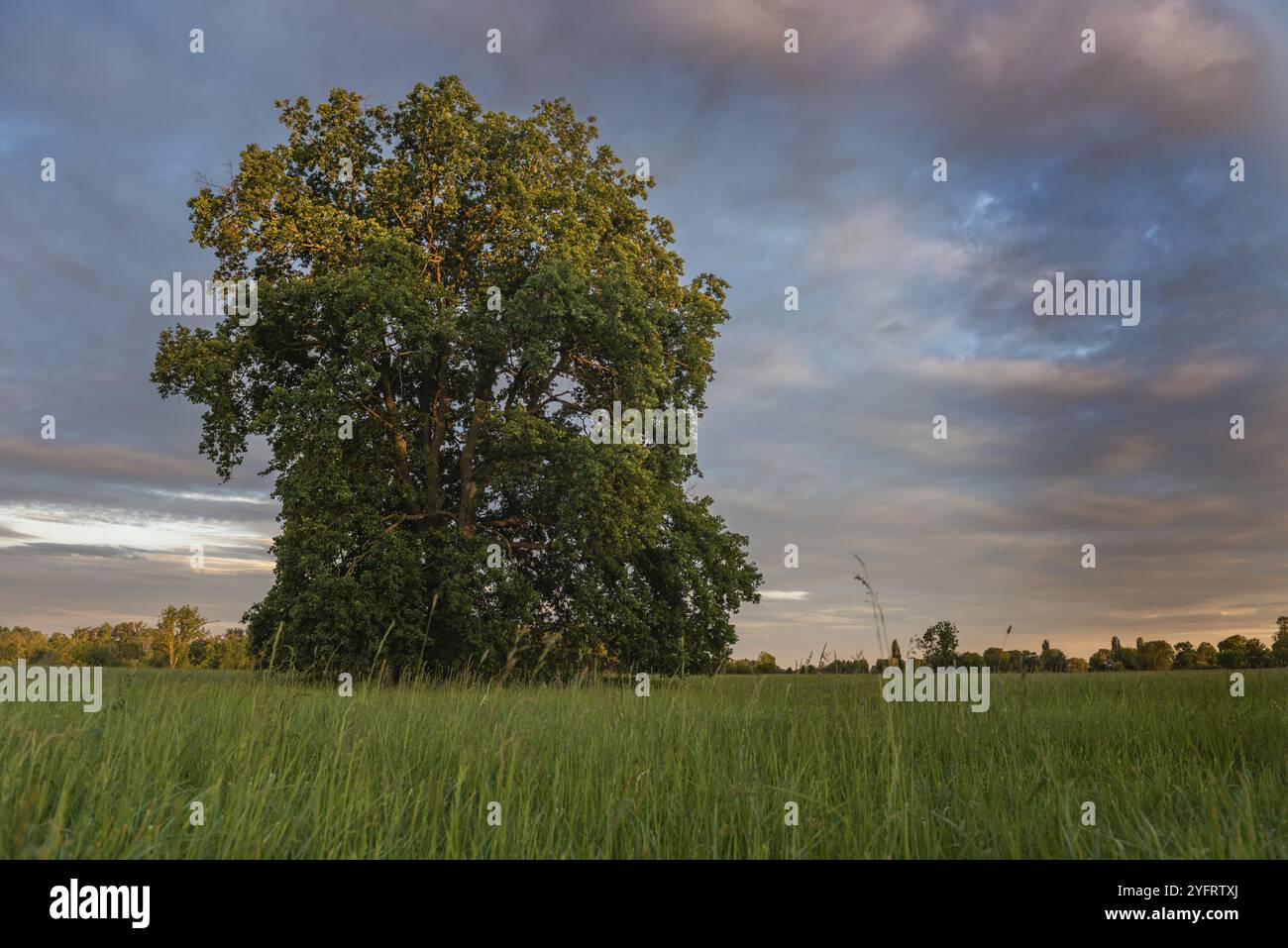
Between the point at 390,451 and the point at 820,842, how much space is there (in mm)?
19799

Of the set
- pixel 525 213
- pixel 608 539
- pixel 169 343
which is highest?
pixel 525 213

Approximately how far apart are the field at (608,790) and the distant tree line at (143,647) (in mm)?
602

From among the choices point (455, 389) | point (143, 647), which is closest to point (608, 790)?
point (143, 647)

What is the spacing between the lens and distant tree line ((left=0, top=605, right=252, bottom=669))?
8.34m

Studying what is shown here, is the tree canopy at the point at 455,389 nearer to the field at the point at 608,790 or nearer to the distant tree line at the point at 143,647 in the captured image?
the distant tree line at the point at 143,647

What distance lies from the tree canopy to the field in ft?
38.6

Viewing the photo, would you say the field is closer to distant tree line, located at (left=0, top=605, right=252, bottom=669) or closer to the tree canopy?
distant tree line, located at (left=0, top=605, right=252, bottom=669)

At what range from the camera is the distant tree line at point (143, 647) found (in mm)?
8336

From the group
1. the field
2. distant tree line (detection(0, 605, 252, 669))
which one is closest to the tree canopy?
distant tree line (detection(0, 605, 252, 669))

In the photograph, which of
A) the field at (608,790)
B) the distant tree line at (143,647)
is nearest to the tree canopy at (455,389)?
the distant tree line at (143,647)
